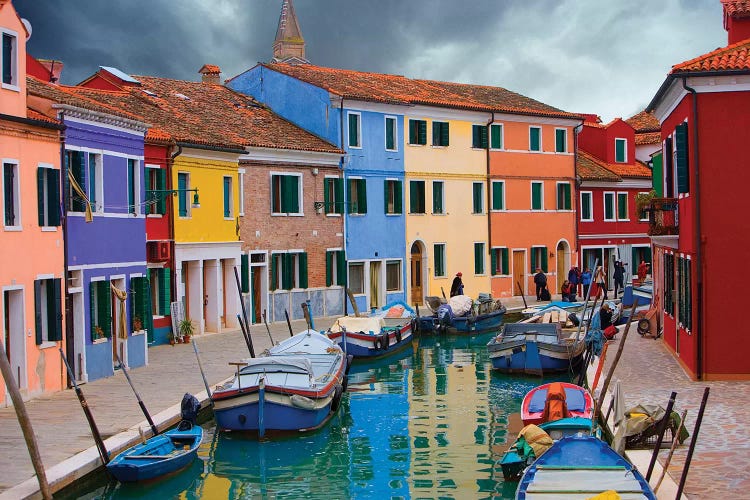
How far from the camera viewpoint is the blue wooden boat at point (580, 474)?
12.2 meters

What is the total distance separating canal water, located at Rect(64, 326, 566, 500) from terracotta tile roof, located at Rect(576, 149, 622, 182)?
26689 millimetres

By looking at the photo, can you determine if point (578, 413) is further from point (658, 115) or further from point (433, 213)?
point (433, 213)

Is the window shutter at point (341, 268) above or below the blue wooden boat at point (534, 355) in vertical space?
above

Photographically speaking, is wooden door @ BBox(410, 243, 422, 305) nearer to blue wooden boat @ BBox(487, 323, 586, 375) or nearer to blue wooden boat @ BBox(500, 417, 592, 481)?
blue wooden boat @ BBox(487, 323, 586, 375)

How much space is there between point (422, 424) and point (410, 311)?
1562 centimetres

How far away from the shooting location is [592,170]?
52812 millimetres

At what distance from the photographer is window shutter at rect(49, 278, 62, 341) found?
69.3 ft

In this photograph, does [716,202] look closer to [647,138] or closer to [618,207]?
[618,207]

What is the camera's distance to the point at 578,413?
18.0 meters

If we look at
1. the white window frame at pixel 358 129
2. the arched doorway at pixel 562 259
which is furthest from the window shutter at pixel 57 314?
the arched doorway at pixel 562 259

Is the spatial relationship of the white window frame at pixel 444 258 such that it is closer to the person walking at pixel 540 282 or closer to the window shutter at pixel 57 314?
the person walking at pixel 540 282

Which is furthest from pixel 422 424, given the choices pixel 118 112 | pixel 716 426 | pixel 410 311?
pixel 410 311

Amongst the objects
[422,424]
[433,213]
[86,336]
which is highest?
[433,213]

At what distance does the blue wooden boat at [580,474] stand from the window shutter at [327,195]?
27.0 meters
